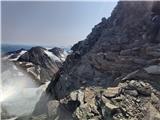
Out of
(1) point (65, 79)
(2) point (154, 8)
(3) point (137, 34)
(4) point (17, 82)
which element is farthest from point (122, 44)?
(4) point (17, 82)

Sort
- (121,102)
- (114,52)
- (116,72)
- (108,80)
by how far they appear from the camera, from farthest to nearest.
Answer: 1. (114,52)
2. (116,72)
3. (108,80)
4. (121,102)

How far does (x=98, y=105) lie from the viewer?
44312 millimetres

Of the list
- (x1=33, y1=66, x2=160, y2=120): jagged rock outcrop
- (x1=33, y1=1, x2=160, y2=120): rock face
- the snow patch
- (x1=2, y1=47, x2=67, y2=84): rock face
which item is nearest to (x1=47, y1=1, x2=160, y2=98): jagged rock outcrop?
(x1=33, y1=1, x2=160, y2=120): rock face

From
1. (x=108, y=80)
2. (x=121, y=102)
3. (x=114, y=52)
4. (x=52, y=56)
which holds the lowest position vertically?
(x=52, y=56)

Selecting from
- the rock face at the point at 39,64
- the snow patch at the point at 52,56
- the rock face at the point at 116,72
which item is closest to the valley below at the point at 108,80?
the rock face at the point at 116,72

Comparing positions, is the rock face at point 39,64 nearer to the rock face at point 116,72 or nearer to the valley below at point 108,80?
the valley below at point 108,80

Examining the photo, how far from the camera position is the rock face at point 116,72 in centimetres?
4197

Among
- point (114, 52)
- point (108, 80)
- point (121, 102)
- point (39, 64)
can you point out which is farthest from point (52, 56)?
point (121, 102)

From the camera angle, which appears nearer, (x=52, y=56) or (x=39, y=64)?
(x=39, y=64)

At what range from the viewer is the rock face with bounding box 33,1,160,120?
4197cm

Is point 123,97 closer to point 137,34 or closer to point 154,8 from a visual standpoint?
point 137,34

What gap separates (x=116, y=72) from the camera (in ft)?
178

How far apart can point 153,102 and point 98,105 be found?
6.84m

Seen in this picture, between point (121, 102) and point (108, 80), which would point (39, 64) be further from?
point (121, 102)
